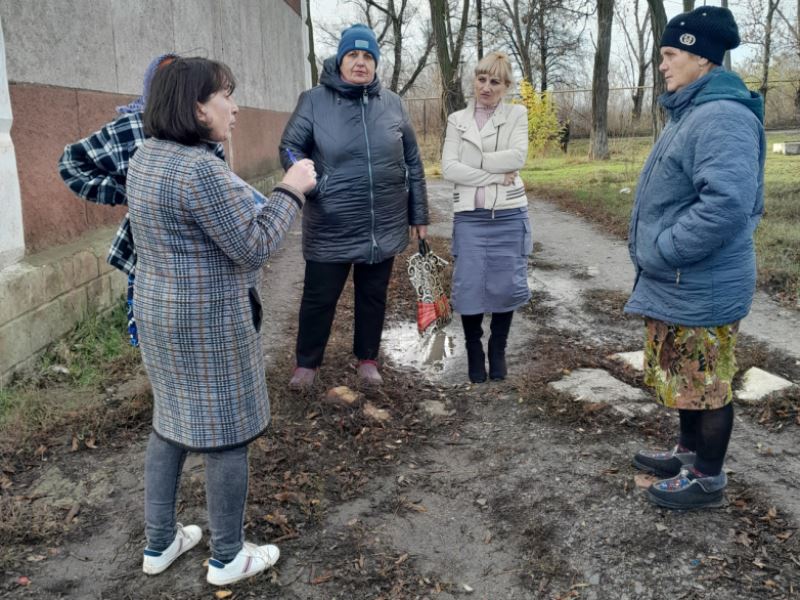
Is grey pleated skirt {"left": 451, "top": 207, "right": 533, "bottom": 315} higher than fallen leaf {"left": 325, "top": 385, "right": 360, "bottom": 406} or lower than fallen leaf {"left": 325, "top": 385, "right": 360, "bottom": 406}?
higher

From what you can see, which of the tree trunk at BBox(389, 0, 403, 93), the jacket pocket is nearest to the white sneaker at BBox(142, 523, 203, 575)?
the jacket pocket

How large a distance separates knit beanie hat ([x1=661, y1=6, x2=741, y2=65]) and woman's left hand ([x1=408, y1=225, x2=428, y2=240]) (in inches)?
75.8

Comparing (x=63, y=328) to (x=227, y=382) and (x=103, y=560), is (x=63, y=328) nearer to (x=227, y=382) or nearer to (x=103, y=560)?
(x=103, y=560)

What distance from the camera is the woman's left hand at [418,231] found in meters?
4.40

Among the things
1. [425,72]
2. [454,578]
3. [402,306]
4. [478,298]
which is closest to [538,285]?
[402,306]

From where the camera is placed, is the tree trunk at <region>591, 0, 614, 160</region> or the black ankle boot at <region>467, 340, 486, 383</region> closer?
the black ankle boot at <region>467, 340, 486, 383</region>

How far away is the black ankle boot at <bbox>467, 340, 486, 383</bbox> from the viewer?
4.45 metres

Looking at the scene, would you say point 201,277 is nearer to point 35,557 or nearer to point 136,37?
point 35,557

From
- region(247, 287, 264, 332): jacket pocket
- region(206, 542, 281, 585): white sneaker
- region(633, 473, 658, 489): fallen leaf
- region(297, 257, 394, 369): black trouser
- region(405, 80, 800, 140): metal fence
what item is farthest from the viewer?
region(405, 80, 800, 140): metal fence

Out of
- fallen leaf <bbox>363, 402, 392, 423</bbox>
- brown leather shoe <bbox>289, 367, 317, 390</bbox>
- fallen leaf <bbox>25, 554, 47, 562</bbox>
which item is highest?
brown leather shoe <bbox>289, 367, 317, 390</bbox>

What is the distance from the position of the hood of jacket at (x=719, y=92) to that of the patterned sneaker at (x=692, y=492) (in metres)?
1.36

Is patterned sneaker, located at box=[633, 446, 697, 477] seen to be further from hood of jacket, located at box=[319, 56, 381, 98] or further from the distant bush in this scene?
the distant bush

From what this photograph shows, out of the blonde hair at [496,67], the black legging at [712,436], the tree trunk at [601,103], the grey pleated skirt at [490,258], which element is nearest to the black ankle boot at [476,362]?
the grey pleated skirt at [490,258]

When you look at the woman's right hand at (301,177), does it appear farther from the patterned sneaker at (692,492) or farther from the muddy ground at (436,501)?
the patterned sneaker at (692,492)
